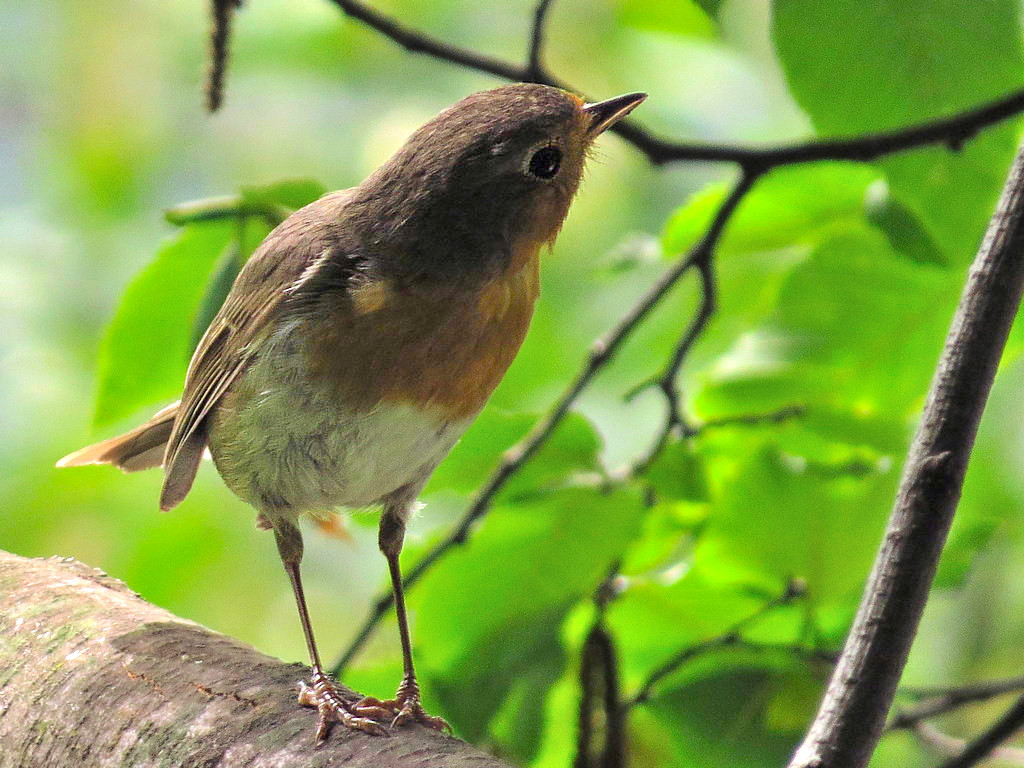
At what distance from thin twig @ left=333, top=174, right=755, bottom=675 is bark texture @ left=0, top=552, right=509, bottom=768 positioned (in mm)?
636

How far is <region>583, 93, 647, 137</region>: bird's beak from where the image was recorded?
83.9 inches

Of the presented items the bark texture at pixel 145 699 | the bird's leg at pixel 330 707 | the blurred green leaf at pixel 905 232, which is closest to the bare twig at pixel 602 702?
the bird's leg at pixel 330 707

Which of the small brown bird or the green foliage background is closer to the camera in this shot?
the small brown bird

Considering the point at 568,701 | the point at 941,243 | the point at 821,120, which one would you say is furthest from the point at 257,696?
the point at 941,243

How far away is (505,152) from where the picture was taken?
6.78ft

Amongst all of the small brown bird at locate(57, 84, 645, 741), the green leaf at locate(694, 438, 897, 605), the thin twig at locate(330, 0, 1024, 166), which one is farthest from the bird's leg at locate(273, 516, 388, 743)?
the thin twig at locate(330, 0, 1024, 166)

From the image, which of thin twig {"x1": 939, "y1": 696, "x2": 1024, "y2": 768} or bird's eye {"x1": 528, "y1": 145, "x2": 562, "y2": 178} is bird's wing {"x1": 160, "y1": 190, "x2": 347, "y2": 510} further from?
thin twig {"x1": 939, "y1": 696, "x2": 1024, "y2": 768}

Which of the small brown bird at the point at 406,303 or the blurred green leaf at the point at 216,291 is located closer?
the small brown bird at the point at 406,303

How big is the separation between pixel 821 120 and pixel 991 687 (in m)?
1.27

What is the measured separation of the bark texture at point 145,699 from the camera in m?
1.50

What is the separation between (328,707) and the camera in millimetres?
1592

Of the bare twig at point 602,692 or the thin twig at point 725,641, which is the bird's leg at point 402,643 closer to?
the bare twig at point 602,692

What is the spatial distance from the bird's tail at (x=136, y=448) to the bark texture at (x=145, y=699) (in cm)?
76

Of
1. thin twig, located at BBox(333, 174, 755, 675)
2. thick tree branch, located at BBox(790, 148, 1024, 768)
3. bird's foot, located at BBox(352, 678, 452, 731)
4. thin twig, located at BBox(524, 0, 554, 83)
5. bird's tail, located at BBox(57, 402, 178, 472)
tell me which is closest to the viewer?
thick tree branch, located at BBox(790, 148, 1024, 768)
